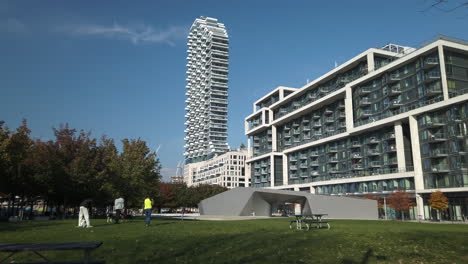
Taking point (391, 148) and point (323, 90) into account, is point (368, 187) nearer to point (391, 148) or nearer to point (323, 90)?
point (391, 148)

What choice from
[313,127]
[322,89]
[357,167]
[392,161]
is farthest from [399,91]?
[313,127]

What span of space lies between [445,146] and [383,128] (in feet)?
44.2

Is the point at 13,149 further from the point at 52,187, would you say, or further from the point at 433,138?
the point at 433,138

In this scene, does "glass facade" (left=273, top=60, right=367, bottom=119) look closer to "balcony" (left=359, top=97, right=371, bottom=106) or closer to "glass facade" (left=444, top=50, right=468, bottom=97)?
"balcony" (left=359, top=97, right=371, bottom=106)

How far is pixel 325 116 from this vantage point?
8812 centimetres

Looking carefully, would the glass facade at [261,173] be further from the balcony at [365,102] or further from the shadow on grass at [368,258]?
the shadow on grass at [368,258]

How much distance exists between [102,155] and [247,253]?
3456 cm

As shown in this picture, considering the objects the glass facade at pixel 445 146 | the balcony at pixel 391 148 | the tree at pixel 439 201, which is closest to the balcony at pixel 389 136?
the balcony at pixel 391 148

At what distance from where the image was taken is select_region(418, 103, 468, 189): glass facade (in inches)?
2158

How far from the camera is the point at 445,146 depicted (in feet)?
190

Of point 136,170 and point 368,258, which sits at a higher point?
point 136,170

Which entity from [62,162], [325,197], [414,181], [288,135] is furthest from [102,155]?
[288,135]

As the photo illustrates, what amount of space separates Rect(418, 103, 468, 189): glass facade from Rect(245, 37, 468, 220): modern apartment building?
0.14m

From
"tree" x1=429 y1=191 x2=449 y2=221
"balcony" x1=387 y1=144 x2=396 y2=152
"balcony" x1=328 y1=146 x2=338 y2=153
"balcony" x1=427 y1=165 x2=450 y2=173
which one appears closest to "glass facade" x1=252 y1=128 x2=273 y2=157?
"balcony" x1=328 y1=146 x2=338 y2=153
